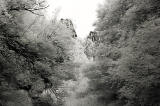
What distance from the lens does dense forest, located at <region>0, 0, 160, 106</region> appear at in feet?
44.6

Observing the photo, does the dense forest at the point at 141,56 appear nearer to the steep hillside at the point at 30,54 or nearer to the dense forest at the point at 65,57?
the dense forest at the point at 65,57

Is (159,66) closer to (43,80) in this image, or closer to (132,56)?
(132,56)

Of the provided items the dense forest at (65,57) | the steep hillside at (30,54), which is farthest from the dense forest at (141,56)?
the steep hillside at (30,54)

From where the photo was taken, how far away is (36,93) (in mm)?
18922

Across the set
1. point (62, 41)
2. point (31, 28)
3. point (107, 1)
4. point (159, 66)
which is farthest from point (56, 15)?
point (159, 66)

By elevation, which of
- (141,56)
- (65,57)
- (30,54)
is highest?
(30,54)

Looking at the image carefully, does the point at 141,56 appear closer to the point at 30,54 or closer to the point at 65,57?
the point at 30,54

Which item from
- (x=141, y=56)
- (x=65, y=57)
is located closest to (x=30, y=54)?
(x=65, y=57)

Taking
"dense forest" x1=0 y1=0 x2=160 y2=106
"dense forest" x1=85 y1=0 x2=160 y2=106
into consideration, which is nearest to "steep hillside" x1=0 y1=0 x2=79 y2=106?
"dense forest" x1=0 y1=0 x2=160 y2=106

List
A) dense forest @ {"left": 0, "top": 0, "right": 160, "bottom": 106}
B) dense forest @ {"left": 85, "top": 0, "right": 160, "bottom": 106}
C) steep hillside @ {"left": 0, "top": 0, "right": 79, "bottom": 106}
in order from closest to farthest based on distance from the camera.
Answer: dense forest @ {"left": 85, "top": 0, "right": 160, "bottom": 106}, dense forest @ {"left": 0, "top": 0, "right": 160, "bottom": 106}, steep hillside @ {"left": 0, "top": 0, "right": 79, "bottom": 106}

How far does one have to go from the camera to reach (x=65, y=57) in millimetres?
21234

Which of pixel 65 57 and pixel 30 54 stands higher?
pixel 30 54

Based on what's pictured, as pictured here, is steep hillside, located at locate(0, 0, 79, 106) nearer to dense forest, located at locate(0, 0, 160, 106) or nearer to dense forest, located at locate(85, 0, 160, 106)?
dense forest, located at locate(0, 0, 160, 106)

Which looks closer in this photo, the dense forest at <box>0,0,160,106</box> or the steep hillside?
the dense forest at <box>0,0,160,106</box>
